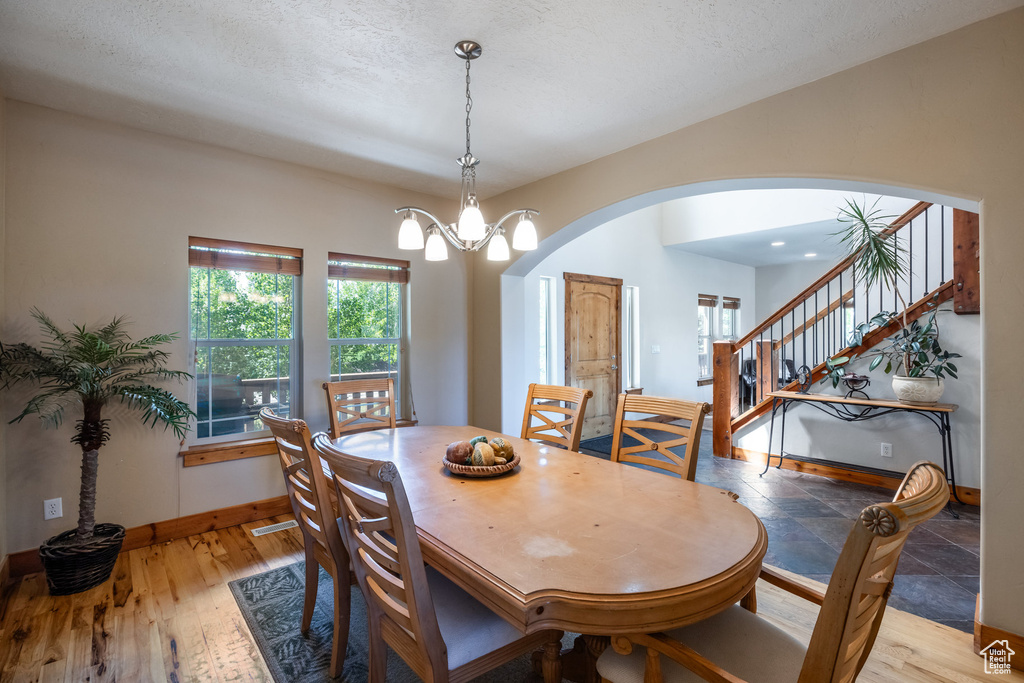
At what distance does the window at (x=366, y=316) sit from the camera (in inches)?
150

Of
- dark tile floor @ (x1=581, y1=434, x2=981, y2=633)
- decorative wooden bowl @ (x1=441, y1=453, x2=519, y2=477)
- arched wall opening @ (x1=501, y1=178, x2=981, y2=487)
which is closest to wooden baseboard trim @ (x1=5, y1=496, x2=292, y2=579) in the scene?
arched wall opening @ (x1=501, y1=178, x2=981, y2=487)

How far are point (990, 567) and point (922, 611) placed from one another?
0.47m

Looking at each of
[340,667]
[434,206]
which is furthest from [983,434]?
[434,206]

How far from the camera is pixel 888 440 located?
4.06m

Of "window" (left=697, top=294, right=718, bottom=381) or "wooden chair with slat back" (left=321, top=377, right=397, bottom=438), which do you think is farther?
"window" (left=697, top=294, right=718, bottom=381)

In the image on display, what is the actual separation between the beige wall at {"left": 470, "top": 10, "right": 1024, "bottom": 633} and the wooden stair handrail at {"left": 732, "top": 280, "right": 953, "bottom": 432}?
7.44 feet

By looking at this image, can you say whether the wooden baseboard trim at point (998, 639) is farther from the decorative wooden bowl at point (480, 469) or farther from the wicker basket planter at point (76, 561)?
the wicker basket planter at point (76, 561)

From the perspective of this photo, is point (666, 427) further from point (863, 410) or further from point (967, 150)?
point (863, 410)

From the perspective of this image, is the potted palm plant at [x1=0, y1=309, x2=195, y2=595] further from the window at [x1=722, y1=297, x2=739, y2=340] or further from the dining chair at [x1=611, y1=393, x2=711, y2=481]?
the window at [x1=722, y1=297, x2=739, y2=340]

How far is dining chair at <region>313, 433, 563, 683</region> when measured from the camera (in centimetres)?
116

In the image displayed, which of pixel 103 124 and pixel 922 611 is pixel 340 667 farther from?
pixel 103 124

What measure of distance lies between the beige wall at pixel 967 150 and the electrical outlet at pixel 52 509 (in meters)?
4.24

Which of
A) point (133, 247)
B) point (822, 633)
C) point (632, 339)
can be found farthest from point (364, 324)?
point (632, 339)

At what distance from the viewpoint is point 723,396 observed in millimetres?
5016
